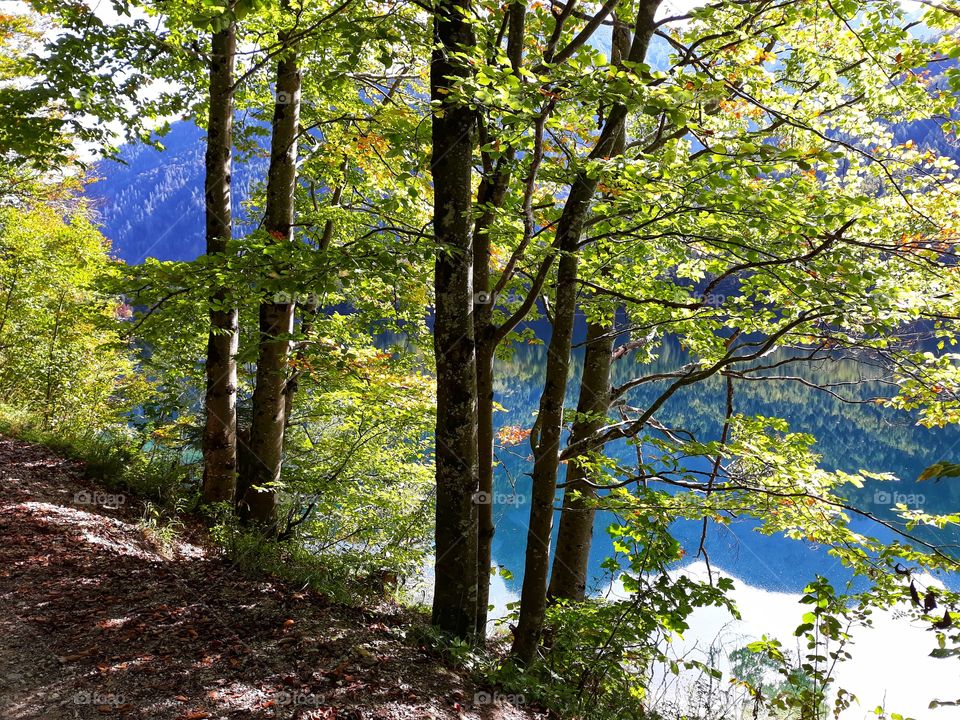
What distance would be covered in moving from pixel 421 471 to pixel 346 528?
183 cm

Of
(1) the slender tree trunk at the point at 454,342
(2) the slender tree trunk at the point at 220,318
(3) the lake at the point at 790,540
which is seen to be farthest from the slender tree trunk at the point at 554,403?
(2) the slender tree trunk at the point at 220,318

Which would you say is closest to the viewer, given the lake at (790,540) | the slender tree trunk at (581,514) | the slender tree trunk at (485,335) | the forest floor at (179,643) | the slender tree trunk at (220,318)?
the forest floor at (179,643)

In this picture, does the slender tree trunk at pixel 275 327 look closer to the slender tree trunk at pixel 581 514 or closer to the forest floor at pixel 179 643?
the forest floor at pixel 179 643

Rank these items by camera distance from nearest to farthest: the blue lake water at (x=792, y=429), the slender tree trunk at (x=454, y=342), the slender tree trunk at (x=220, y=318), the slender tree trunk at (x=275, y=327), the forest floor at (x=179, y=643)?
the forest floor at (x=179, y=643) → the slender tree trunk at (x=454, y=342) → the slender tree trunk at (x=220, y=318) → the slender tree trunk at (x=275, y=327) → the blue lake water at (x=792, y=429)

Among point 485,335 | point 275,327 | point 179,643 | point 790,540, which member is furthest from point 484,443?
point 790,540

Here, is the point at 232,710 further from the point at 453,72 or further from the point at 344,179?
the point at 344,179

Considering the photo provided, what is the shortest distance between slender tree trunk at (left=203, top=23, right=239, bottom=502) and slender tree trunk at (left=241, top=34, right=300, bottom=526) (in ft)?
1.26

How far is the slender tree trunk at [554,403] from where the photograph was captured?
191 inches

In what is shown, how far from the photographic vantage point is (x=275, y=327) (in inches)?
279

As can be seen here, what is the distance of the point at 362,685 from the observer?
368cm

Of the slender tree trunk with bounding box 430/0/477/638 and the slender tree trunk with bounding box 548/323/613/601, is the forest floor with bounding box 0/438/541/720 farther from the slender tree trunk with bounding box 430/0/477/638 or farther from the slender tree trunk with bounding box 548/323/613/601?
the slender tree trunk with bounding box 548/323/613/601

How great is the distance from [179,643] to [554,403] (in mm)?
3371

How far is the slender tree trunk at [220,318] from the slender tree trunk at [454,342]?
309cm

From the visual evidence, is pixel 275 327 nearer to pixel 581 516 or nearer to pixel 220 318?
pixel 220 318
